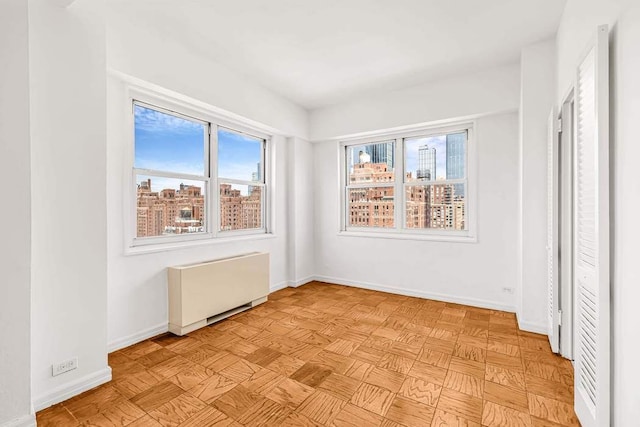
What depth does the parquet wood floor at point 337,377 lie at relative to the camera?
1884 mm

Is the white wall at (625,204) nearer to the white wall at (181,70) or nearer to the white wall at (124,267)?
the white wall at (181,70)

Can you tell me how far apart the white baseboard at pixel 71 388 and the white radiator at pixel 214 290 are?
85cm

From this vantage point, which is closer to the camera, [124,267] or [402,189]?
[124,267]

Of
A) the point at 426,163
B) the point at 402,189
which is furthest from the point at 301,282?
the point at 426,163

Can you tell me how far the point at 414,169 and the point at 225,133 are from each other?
2733 millimetres

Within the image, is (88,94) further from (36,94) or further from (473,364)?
(473,364)

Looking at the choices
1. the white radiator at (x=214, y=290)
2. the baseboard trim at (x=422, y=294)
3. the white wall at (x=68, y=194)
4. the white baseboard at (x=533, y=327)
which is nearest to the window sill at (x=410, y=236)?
the baseboard trim at (x=422, y=294)

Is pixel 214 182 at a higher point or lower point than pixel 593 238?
higher

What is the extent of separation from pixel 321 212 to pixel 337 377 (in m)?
3.18

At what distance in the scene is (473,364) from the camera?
2500 mm

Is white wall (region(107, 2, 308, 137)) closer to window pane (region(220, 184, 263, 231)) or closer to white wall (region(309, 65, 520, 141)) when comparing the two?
white wall (region(309, 65, 520, 141))

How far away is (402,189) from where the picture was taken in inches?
182

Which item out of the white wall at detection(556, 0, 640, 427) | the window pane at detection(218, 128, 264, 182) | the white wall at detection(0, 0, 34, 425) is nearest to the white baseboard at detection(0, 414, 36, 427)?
the white wall at detection(0, 0, 34, 425)

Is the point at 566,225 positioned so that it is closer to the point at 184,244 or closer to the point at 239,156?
the point at 184,244
